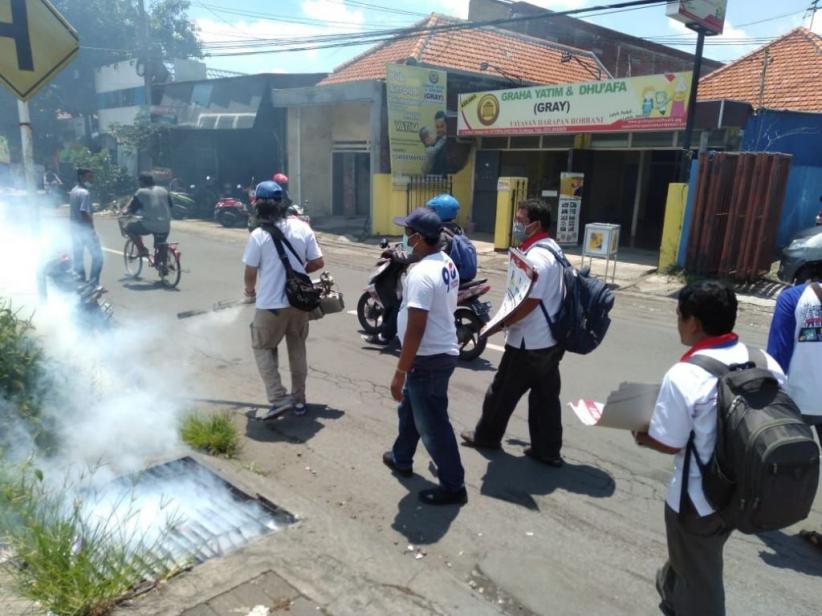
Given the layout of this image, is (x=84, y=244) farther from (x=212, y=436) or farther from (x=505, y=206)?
(x=505, y=206)

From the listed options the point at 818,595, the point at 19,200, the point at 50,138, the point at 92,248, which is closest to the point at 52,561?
the point at 818,595

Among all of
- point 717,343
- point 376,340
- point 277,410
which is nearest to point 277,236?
point 277,410

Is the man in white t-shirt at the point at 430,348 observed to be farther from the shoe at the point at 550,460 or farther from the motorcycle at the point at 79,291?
the motorcycle at the point at 79,291

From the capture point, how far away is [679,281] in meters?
11.7

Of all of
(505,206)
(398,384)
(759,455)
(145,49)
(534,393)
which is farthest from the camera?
(145,49)

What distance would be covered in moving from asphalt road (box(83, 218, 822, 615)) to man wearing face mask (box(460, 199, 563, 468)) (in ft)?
0.85

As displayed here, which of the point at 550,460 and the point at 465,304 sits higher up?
the point at 465,304

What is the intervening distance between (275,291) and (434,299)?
178 centimetres

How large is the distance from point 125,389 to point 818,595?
485 centimetres

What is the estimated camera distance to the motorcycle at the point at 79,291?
21.3ft

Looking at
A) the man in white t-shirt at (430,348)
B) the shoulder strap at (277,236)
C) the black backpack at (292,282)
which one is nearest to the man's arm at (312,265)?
the black backpack at (292,282)

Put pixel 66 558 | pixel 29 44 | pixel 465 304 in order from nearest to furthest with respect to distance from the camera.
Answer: pixel 66 558 < pixel 29 44 < pixel 465 304

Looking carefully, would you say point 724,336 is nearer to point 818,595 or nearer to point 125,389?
point 818,595

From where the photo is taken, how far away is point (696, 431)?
89.8 inches
